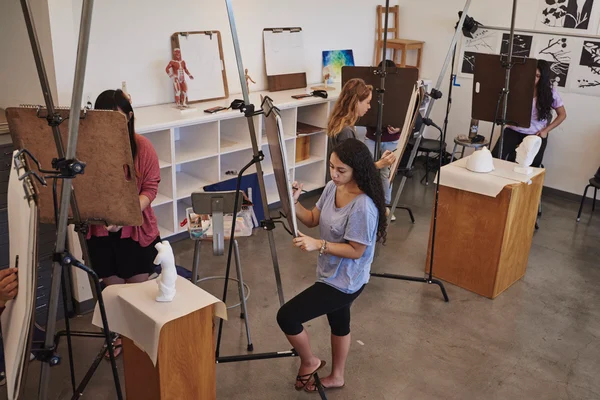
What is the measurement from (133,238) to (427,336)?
194 centimetres

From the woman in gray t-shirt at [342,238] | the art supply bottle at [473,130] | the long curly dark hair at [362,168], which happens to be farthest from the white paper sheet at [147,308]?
the art supply bottle at [473,130]

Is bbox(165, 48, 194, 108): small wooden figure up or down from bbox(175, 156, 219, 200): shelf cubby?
up

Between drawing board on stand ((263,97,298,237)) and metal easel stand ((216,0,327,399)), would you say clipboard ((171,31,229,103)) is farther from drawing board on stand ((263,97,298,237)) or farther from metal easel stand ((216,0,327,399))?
drawing board on stand ((263,97,298,237))

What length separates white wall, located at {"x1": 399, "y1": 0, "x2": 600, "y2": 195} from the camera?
604cm

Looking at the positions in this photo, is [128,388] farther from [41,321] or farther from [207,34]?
[207,34]

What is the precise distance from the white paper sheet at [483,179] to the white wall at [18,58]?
2.73 meters

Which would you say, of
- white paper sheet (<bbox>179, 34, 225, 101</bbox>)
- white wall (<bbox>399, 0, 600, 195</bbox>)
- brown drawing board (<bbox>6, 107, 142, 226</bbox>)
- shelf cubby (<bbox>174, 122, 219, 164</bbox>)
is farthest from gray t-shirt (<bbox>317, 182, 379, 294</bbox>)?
white wall (<bbox>399, 0, 600, 195</bbox>)

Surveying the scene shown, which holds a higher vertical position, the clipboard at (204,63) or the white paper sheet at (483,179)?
the clipboard at (204,63)

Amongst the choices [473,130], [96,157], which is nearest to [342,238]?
[96,157]

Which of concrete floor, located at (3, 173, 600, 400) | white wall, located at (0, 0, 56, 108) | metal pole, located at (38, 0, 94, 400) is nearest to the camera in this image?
metal pole, located at (38, 0, 94, 400)

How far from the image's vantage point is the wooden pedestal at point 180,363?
8.02 ft

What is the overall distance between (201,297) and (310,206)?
3356mm

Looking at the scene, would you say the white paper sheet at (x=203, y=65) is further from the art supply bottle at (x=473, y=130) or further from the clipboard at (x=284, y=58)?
the art supply bottle at (x=473, y=130)

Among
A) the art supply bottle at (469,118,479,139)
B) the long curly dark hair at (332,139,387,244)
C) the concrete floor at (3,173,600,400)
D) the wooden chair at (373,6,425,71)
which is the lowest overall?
the concrete floor at (3,173,600,400)
